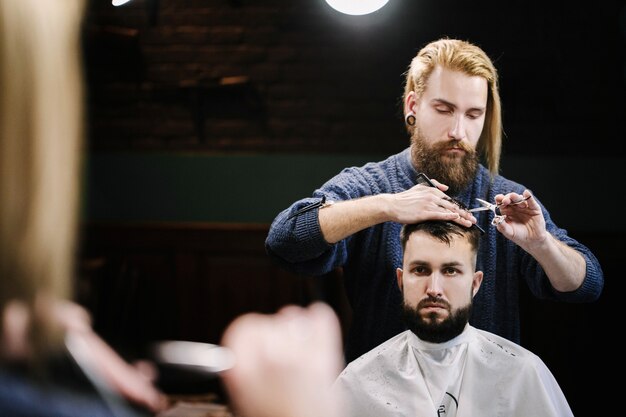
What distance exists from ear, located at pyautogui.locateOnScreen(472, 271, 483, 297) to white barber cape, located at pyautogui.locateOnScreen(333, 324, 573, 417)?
117 mm

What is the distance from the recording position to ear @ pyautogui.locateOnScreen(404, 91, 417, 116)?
2.09m

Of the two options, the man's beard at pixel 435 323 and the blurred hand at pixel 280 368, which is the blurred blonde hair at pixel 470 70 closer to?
the man's beard at pixel 435 323

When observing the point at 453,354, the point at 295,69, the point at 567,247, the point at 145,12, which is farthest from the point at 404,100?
the point at 145,12

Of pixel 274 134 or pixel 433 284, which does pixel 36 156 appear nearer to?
pixel 433 284

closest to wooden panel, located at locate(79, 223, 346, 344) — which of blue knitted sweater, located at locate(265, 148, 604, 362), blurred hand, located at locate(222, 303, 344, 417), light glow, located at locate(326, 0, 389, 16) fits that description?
light glow, located at locate(326, 0, 389, 16)

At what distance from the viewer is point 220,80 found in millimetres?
3729

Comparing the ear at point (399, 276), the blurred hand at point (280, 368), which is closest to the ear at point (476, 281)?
the ear at point (399, 276)

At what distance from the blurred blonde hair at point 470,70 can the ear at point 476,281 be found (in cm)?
34

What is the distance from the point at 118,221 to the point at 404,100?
2200 mm

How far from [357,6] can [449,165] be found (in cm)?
94

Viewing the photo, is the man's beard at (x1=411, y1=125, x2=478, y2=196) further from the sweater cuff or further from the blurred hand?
the blurred hand

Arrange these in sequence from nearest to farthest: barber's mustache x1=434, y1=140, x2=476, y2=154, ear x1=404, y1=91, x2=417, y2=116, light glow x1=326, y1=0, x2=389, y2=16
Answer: barber's mustache x1=434, y1=140, x2=476, y2=154 < ear x1=404, y1=91, x2=417, y2=116 < light glow x1=326, y1=0, x2=389, y2=16

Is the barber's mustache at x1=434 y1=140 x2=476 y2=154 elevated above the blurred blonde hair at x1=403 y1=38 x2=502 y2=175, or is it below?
below

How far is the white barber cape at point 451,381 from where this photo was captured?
1912 millimetres
